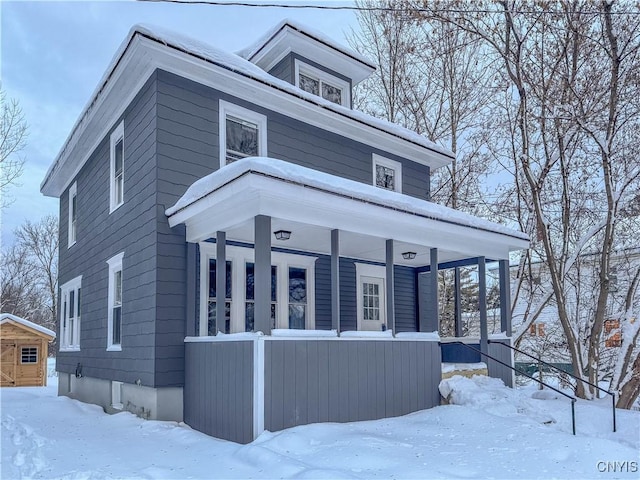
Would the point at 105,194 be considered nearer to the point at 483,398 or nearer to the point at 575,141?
the point at 483,398

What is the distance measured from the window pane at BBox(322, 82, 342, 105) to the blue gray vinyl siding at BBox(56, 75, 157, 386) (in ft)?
15.7

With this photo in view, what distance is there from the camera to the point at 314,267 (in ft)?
33.1

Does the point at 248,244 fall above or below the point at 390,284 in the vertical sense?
above

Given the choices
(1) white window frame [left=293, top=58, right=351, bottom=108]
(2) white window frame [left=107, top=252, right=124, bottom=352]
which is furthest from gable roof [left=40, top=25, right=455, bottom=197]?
(2) white window frame [left=107, top=252, right=124, bottom=352]

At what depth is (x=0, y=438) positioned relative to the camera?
655 cm

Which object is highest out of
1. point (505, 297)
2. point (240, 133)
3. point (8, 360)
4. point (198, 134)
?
point (240, 133)

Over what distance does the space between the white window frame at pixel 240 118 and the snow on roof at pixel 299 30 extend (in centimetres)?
303

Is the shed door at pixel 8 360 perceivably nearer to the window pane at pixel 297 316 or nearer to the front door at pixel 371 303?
the window pane at pixel 297 316

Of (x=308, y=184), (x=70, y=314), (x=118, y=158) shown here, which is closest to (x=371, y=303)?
(x=308, y=184)

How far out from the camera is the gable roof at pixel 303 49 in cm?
1120

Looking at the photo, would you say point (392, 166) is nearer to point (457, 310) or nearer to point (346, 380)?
point (457, 310)

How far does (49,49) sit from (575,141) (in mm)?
16813

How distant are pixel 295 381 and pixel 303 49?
26.3ft

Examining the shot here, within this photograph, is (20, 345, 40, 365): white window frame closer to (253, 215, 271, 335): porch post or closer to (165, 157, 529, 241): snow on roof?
(165, 157, 529, 241): snow on roof
